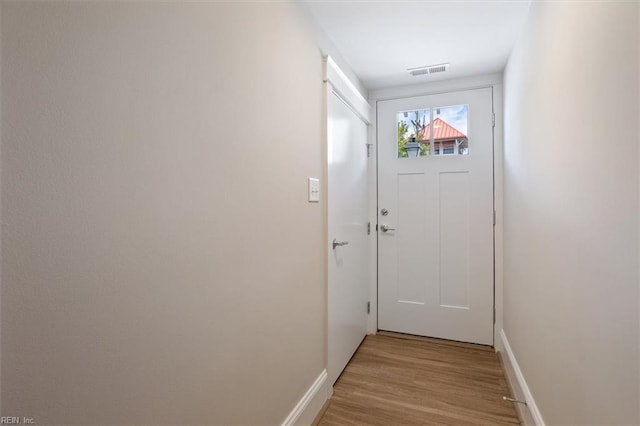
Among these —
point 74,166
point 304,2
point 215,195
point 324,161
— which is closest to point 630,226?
point 215,195

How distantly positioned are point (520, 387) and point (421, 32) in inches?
83.0

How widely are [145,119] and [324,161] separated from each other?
1.20 m

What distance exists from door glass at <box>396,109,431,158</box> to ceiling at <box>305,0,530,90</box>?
1.21 feet

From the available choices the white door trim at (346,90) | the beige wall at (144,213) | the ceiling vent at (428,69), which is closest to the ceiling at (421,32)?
the ceiling vent at (428,69)

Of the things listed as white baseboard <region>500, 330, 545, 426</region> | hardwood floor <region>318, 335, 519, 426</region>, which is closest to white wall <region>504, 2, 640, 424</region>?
white baseboard <region>500, 330, 545, 426</region>

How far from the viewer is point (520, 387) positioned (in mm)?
1740

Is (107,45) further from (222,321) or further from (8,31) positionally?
(222,321)

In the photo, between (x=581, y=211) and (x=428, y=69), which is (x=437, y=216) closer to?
(x=428, y=69)

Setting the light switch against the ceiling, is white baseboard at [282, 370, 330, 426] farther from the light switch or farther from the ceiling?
the ceiling

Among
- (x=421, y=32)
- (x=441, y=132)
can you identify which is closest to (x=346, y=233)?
(x=441, y=132)

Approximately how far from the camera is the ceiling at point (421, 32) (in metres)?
1.69

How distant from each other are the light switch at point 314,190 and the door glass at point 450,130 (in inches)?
55.2

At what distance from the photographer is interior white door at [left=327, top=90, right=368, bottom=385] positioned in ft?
6.64

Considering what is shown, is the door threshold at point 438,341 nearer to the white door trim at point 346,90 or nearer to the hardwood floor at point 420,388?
the hardwood floor at point 420,388
